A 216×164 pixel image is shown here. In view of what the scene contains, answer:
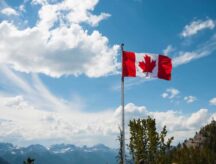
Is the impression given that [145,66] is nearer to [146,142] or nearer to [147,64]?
[147,64]

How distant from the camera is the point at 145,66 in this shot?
101 ft

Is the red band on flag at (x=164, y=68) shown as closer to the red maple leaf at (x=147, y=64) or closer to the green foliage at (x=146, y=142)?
the red maple leaf at (x=147, y=64)

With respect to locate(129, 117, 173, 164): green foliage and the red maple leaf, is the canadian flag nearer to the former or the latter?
the red maple leaf

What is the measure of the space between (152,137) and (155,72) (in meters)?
61.6

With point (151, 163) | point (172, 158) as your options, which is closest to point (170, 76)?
point (151, 163)

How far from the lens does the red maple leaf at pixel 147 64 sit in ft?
101

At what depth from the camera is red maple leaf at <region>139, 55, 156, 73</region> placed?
30.8 metres

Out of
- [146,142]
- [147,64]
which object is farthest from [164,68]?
[146,142]

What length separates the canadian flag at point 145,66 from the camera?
101ft

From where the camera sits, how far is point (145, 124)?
9250cm

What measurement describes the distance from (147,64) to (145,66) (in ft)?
0.79

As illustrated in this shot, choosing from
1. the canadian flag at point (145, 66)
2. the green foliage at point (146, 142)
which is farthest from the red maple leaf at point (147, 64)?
the green foliage at point (146, 142)

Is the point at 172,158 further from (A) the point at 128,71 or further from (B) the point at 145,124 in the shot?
(A) the point at 128,71

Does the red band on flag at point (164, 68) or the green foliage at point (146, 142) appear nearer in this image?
the red band on flag at point (164, 68)
